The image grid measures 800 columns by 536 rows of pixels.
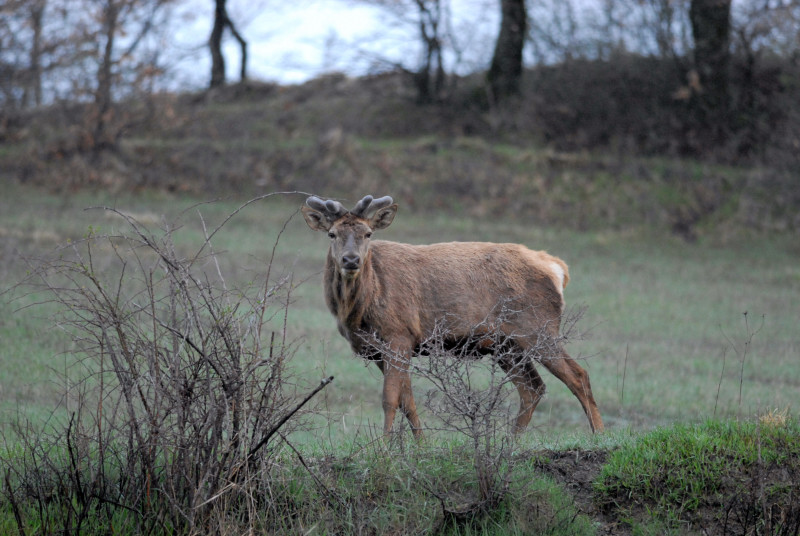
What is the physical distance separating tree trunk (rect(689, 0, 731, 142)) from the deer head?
2457 centimetres

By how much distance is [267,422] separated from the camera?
6250mm

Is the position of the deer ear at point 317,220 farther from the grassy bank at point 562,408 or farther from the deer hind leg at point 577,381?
the deer hind leg at point 577,381

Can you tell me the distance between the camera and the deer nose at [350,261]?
8.14m

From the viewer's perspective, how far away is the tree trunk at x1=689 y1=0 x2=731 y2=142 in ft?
95.6

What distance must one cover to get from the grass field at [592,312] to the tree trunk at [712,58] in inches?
252

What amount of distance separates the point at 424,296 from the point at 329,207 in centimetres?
154

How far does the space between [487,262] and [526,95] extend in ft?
80.1

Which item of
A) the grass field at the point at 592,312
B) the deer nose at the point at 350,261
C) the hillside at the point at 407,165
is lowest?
the grass field at the point at 592,312

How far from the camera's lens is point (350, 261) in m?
8.12

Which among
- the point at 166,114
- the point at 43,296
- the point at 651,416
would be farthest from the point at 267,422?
the point at 166,114

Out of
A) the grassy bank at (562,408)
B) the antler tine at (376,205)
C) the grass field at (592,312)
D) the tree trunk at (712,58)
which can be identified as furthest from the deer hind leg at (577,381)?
the tree trunk at (712,58)

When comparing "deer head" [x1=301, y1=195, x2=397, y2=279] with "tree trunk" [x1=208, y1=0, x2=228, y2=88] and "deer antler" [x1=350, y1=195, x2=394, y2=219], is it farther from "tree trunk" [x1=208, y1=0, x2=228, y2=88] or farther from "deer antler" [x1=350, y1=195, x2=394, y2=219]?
"tree trunk" [x1=208, y1=0, x2=228, y2=88]

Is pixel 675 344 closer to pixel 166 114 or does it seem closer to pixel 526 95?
pixel 526 95

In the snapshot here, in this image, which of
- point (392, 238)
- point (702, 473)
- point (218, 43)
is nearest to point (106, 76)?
point (218, 43)
